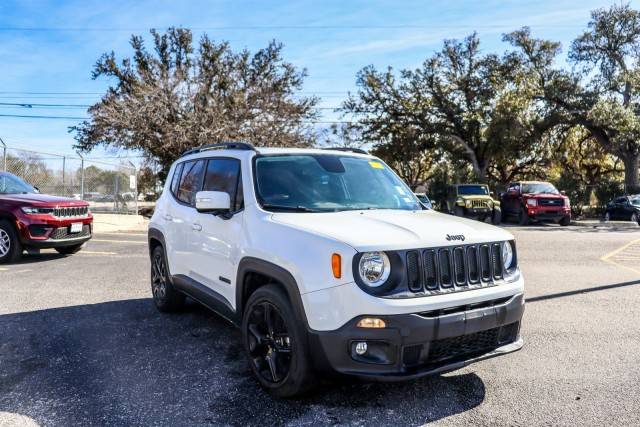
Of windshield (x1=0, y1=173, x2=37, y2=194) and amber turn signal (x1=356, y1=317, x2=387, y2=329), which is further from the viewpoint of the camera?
windshield (x1=0, y1=173, x2=37, y2=194)

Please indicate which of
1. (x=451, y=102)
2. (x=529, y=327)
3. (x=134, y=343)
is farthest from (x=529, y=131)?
(x=134, y=343)

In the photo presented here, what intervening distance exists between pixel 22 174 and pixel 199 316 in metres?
15.3

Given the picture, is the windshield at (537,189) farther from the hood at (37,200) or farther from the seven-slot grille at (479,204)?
the hood at (37,200)

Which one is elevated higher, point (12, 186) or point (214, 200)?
point (12, 186)

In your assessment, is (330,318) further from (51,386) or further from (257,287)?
(51,386)

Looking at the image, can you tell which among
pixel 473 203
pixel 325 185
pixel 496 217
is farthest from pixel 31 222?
pixel 496 217

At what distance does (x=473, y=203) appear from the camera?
21.4 m

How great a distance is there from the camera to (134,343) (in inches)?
197

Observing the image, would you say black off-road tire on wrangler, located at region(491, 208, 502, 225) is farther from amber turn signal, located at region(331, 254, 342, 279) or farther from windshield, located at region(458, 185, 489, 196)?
amber turn signal, located at region(331, 254, 342, 279)

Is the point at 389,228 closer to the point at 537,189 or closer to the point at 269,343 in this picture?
the point at 269,343

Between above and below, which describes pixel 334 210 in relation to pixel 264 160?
below

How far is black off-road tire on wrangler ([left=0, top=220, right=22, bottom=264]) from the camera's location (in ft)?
31.8

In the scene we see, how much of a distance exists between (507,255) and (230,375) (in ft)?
7.78

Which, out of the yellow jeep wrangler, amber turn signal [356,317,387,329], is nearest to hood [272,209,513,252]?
amber turn signal [356,317,387,329]
